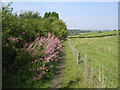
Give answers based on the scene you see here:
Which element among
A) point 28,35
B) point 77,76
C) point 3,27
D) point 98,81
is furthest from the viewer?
point 28,35

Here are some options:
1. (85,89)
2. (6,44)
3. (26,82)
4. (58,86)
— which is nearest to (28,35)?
(6,44)

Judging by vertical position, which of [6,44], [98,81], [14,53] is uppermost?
[6,44]

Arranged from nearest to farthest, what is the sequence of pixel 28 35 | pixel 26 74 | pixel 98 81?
pixel 98 81 < pixel 26 74 < pixel 28 35

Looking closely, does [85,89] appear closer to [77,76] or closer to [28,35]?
[77,76]

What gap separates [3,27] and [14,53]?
1353mm

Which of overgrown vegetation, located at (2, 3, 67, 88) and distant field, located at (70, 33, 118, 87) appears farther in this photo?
distant field, located at (70, 33, 118, 87)

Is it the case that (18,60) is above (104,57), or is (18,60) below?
above

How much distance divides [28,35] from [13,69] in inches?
86.7

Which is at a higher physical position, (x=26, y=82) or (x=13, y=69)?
(x=13, y=69)

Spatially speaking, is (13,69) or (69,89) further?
(13,69)

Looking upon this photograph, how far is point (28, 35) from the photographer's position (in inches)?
319

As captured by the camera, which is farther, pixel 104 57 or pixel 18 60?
pixel 104 57

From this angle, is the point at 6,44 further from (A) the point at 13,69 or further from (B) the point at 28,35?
(B) the point at 28,35

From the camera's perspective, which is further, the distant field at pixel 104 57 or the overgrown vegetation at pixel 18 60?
the distant field at pixel 104 57
